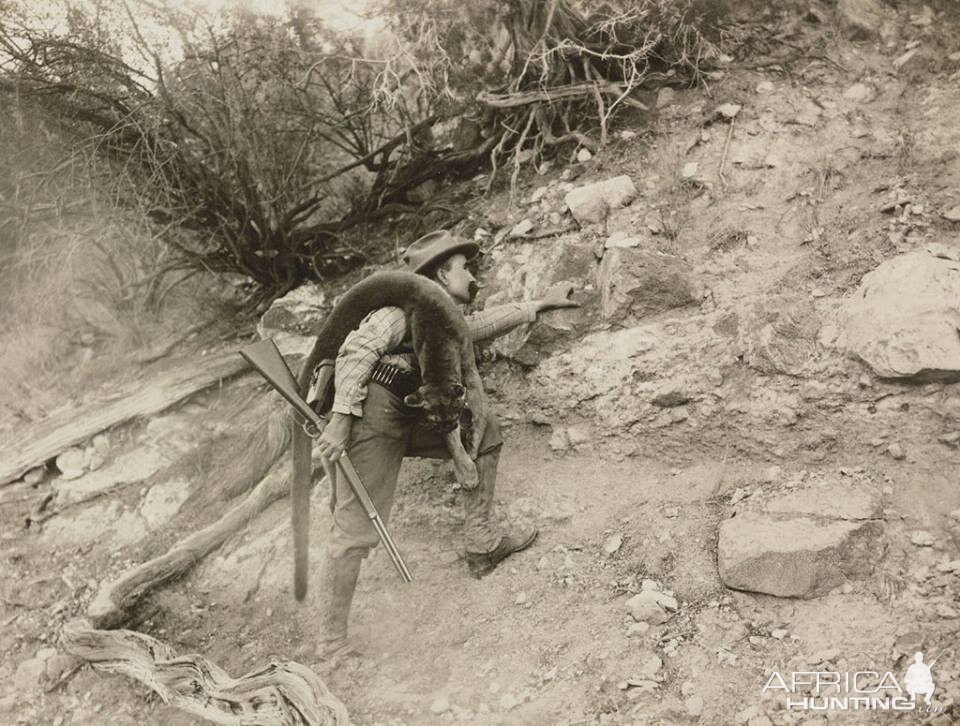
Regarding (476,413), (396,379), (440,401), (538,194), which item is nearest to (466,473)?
(476,413)

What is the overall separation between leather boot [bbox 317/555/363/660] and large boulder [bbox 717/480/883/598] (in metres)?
1.54

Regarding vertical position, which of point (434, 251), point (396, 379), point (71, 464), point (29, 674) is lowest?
point (29, 674)

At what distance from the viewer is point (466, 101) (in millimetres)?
4695

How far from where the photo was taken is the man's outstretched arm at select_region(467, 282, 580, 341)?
3463mm

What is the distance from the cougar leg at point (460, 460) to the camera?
3.31 meters

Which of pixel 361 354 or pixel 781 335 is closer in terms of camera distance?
pixel 361 354

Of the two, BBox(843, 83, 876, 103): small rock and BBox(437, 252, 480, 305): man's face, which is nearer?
BBox(437, 252, 480, 305): man's face

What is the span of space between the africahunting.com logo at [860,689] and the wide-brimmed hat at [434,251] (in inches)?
81.7

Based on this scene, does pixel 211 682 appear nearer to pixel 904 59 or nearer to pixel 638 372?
pixel 638 372

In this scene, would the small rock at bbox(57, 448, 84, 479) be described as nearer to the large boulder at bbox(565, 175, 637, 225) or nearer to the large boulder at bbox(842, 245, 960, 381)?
the large boulder at bbox(565, 175, 637, 225)

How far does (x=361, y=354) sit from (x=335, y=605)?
1.10 m

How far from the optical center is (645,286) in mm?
3725

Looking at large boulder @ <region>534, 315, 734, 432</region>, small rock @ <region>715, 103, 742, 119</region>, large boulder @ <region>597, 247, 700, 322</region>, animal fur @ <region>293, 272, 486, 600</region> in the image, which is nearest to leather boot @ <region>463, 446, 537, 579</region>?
animal fur @ <region>293, 272, 486, 600</region>

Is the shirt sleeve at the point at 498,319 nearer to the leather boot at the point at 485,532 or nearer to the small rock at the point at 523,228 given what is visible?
the leather boot at the point at 485,532
